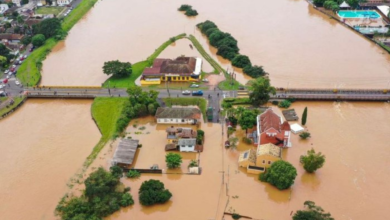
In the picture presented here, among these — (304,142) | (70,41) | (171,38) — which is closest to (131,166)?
(304,142)

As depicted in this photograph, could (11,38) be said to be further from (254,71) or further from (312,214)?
(312,214)

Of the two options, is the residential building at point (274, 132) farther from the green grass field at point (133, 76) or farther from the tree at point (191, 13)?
the tree at point (191, 13)

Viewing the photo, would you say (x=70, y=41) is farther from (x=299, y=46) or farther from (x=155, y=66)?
(x=299, y=46)

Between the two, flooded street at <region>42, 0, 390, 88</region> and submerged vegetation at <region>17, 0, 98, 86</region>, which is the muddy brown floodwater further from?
submerged vegetation at <region>17, 0, 98, 86</region>

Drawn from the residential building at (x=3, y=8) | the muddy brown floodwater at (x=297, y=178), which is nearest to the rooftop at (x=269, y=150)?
the muddy brown floodwater at (x=297, y=178)

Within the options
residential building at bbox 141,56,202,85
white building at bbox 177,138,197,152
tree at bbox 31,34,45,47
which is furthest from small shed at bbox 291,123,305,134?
tree at bbox 31,34,45,47

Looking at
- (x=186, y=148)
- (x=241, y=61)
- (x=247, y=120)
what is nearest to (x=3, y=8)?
(x=241, y=61)

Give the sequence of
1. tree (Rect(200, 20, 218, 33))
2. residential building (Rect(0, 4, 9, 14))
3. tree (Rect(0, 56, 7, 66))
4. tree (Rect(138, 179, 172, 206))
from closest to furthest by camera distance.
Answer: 1. tree (Rect(138, 179, 172, 206))
2. tree (Rect(0, 56, 7, 66))
3. tree (Rect(200, 20, 218, 33))
4. residential building (Rect(0, 4, 9, 14))
